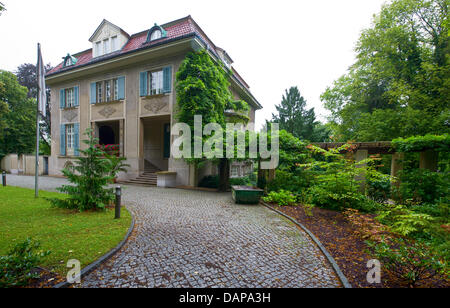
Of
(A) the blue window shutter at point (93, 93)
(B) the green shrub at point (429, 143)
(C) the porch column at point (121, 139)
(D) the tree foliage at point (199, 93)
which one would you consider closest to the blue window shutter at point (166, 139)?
(C) the porch column at point (121, 139)

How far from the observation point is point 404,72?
49.5 ft

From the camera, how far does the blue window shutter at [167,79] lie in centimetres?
1259

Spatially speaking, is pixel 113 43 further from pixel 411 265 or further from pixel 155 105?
pixel 411 265

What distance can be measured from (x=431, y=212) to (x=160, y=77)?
1480 centimetres

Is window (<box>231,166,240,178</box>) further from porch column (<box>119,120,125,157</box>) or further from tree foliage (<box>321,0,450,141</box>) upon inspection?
tree foliage (<box>321,0,450,141</box>)

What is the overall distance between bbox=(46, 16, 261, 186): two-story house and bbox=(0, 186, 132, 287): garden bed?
21.2ft

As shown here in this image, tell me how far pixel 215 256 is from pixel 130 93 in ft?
46.0

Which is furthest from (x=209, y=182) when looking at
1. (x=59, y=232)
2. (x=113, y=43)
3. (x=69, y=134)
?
(x=69, y=134)

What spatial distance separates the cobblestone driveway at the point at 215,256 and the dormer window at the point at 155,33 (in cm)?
1224

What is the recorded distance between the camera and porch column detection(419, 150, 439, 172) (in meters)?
7.71

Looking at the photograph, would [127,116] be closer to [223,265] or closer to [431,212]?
[223,265]

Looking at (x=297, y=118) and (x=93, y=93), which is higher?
(x=93, y=93)

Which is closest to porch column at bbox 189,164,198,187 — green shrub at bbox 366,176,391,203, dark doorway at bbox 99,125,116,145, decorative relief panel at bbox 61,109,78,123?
green shrub at bbox 366,176,391,203

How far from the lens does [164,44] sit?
1174 centimetres
